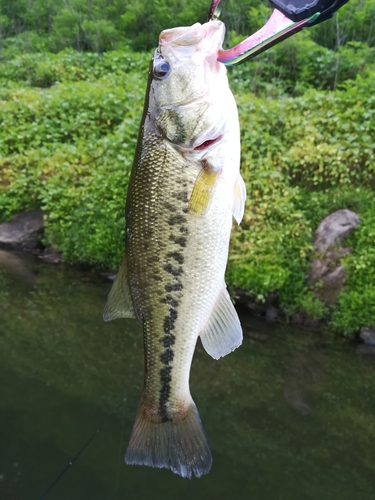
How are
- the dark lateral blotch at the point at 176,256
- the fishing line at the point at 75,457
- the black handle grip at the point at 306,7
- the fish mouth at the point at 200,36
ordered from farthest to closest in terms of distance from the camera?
the fishing line at the point at 75,457
the dark lateral blotch at the point at 176,256
the fish mouth at the point at 200,36
the black handle grip at the point at 306,7

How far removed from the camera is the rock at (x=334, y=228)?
5.62m

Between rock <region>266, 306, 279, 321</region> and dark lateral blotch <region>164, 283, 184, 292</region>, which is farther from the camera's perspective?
rock <region>266, 306, 279, 321</region>

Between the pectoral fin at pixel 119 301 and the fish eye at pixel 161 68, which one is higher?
the fish eye at pixel 161 68

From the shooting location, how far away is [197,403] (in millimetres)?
4105

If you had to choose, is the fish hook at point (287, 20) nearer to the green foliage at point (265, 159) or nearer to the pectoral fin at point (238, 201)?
the pectoral fin at point (238, 201)

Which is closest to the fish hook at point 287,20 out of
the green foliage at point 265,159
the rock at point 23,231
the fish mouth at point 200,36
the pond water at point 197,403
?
the fish mouth at point 200,36

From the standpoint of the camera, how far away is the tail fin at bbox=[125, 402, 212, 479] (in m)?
1.65

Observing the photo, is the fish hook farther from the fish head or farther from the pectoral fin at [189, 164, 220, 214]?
the pectoral fin at [189, 164, 220, 214]

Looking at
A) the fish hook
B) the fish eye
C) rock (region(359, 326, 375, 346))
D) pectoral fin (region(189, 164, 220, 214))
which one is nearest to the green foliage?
rock (region(359, 326, 375, 346))

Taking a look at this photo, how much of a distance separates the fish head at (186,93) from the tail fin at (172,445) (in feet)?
3.06

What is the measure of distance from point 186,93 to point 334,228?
450 centimetres

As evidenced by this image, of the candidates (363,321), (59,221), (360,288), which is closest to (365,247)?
(360,288)

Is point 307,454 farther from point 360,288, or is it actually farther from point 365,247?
point 365,247

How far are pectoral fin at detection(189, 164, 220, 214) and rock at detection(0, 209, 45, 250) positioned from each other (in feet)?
20.0
